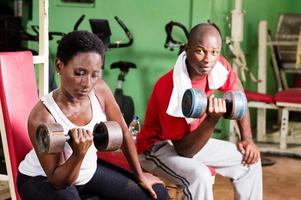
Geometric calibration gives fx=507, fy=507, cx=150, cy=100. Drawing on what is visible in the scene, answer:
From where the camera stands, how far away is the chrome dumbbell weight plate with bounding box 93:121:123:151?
165 centimetres

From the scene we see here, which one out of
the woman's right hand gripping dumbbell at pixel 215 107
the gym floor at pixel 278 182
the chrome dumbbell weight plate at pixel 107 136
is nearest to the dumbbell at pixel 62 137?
the chrome dumbbell weight plate at pixel 107 136

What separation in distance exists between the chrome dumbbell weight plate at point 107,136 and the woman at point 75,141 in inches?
1.9

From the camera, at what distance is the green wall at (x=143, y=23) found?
4.42 meters

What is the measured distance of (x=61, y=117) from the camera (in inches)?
68.6

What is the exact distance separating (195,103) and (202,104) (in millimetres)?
38

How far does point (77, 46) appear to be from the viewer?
1725 millimetres

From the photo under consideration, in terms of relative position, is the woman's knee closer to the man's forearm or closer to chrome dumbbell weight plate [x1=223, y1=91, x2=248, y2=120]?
chrome dumbbell weight plate [x1=223, y1=91, x2=248, y2=120]

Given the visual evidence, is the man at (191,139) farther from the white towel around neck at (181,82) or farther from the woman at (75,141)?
the woman at (75,141)

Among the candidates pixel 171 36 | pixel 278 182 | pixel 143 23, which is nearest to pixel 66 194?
pixel 278 182

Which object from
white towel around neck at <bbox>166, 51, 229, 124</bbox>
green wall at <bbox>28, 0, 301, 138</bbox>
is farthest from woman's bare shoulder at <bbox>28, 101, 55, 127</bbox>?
green wall at <bbox>28, 0, 301, 138</bbox>

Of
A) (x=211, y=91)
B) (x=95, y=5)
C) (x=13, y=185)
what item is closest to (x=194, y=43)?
(x=211, y=91)

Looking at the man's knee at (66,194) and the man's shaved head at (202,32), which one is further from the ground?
the man's shaved head at (202,32)

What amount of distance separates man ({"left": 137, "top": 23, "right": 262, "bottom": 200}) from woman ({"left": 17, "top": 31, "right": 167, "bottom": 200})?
0.27 m

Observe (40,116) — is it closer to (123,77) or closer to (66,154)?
(66,154)
